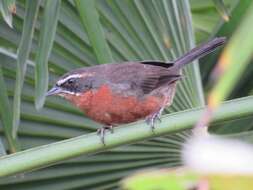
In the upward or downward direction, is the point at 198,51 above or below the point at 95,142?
above

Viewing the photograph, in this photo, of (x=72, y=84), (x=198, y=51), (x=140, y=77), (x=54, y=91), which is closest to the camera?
(x=54, y=91)

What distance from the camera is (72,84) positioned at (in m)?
2.70

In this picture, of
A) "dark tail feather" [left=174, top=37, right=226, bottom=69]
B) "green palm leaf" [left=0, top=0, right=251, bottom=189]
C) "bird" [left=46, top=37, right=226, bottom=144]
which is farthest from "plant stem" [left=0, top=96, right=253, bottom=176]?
"dark tail feather" [left=174, top=37, right=226, bottom=69]

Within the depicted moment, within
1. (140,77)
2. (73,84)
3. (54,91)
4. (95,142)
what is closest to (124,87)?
(140,77)

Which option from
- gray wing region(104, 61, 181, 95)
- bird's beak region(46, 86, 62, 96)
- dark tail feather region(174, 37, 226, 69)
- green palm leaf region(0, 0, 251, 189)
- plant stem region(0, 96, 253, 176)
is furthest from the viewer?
gray wing region(104, 61, 181, 95)

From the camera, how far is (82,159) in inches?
91.9

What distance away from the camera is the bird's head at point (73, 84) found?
246 centimetres

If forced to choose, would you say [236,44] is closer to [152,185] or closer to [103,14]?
[152,185]

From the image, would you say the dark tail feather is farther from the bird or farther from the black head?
the black head

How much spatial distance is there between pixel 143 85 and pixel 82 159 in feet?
2.12

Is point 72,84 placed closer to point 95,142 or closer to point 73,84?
point 73,84

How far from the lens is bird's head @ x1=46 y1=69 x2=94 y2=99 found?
2.46 meters

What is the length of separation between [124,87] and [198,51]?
1.45 ft

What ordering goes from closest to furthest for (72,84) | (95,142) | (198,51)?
(95,142) < (198,51) < (72,84)
